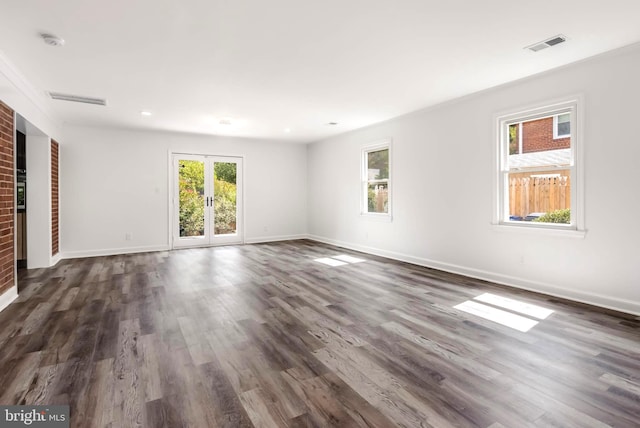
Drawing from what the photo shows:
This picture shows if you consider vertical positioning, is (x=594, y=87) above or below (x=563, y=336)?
above

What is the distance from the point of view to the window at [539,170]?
12.2 ft

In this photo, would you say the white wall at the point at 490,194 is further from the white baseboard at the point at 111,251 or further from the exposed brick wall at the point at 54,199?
the exposed brick wall at the point at 54,199

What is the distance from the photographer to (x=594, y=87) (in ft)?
11.4

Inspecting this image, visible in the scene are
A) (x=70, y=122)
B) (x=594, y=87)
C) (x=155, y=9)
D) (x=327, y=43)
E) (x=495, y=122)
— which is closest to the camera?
(x=155, y=9)

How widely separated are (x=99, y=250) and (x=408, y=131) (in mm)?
6371

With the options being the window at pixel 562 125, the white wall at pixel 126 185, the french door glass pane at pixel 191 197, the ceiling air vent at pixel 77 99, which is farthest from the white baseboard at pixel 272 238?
the window at pixel 562 125

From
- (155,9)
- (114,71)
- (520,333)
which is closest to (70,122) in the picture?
(114,71)

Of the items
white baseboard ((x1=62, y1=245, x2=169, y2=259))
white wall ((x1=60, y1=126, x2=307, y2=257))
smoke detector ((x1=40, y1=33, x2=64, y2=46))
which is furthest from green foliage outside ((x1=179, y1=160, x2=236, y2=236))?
smoke detector ((x1=40, y1=33, x2=64, y2=46))

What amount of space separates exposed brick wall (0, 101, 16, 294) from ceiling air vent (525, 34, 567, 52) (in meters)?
5.50

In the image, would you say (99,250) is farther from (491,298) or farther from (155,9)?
(491,298)

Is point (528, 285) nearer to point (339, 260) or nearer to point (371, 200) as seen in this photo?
point (339, 260)

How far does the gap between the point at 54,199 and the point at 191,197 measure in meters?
2.45

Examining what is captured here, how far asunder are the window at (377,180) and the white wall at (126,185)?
2770mm

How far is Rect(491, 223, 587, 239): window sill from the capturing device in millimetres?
3627
